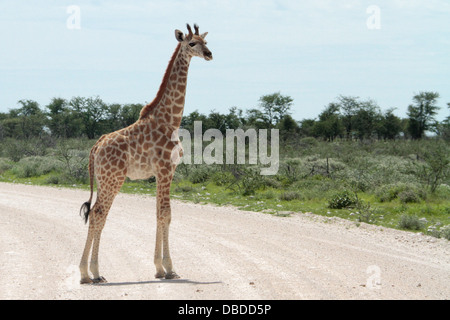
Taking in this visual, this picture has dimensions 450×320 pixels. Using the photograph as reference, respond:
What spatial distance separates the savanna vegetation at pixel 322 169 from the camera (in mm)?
15797

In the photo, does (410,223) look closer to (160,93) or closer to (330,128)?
(160,93)

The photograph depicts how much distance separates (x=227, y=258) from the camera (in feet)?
28.2

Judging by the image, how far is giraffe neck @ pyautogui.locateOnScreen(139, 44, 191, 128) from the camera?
789 cm

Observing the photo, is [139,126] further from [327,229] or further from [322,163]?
[322,163]

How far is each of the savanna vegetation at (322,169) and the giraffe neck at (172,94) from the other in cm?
691

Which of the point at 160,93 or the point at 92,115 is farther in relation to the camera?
the point at 92,115

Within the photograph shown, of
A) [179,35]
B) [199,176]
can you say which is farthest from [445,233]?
[199,176]

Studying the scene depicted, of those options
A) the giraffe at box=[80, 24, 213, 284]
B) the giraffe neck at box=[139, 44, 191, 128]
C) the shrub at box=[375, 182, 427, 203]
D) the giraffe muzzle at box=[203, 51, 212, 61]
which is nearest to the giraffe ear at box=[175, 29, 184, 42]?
the giraffe at box=[80, 24, 213, 284]

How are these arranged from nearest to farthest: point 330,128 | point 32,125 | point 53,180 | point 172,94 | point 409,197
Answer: point 172,94 → point 409,197 → point 53,180 → point 330,128 → point 32,125

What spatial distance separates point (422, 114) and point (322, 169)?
30.2 m

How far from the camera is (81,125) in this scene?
177 feet

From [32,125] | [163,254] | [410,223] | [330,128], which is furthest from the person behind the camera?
[32,125]

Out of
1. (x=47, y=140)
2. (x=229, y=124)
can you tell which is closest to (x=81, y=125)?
(x=47, y=140)
